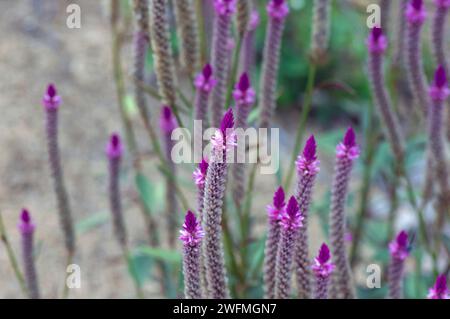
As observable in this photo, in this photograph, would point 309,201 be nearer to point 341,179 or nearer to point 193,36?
point 341,179

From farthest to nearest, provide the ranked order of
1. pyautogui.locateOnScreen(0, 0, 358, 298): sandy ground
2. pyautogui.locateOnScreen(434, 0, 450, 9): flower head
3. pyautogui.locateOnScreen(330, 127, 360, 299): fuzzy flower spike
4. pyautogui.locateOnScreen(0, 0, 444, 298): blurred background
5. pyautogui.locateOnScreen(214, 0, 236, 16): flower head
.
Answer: pyautogui.locateOnScreen(0, 0, 358, 298): sandy ground
pyautogui.locateOnScreen(0, 0, 444, 298): blurred background
pyautogui.locateOnScreen(434, 0, 450, 9): flower head
pyautogui.locateOnScreen(214, 0, 236, 16): flower head
pyautogui.locateOnScreen(330, 127, 360, 299): fuzzy flower spike

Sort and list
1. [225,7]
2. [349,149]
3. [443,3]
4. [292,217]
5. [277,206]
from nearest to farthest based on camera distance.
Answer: [292,217] < [277,206] < [349,149] < [225,7] < [443,3]

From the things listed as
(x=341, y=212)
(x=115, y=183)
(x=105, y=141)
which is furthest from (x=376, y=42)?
(x=105, y=141)

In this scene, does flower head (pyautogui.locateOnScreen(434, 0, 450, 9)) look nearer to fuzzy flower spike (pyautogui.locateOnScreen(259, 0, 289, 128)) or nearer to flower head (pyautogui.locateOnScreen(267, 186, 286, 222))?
fuzzy flower spike (pyautogui.locateOnScreen(259, 0, 289, 128))

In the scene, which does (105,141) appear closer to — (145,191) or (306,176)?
(145,191)

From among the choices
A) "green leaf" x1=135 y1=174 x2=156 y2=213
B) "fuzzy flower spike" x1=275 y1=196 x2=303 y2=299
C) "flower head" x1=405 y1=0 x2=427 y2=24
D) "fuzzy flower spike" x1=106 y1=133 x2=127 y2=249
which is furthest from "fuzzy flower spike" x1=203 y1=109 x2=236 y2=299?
"green leaf" x1=135 y1=174 x2=156 y2=213

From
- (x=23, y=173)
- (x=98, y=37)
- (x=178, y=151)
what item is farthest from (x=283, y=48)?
(x=178, y=151)

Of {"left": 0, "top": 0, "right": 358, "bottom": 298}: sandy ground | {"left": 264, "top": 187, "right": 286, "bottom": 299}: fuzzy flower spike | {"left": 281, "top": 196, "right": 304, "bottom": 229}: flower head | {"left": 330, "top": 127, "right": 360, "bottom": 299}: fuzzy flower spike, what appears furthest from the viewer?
{"left": 0, "top": 0, "right": 358, "bottom": 298}: sandy ground
